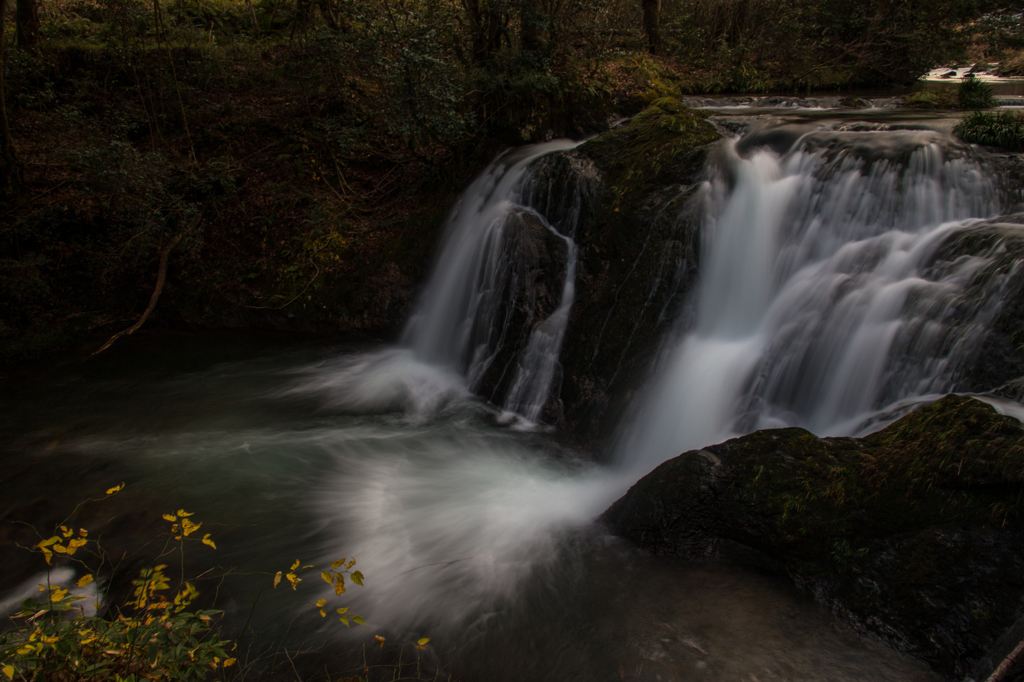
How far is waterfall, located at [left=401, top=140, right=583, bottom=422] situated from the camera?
7.29 meters

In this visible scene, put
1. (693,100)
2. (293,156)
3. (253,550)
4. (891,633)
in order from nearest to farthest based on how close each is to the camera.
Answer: (891,633)
(253,550)
(293,156)
(693,100)

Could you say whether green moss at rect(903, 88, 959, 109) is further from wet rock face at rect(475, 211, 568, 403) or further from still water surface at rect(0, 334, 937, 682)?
still water surface at rect(0, 334, 937, 682)

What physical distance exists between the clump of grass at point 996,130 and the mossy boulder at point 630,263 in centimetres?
287

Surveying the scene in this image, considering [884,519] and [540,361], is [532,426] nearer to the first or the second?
[540,361]

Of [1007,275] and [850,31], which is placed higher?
[850,31]

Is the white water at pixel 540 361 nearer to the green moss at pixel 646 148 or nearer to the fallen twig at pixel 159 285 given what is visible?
the green moss at pixel 646 148

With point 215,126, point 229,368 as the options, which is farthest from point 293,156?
point 229,368

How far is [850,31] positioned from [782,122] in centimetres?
1265

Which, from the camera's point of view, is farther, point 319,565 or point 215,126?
point 215,126

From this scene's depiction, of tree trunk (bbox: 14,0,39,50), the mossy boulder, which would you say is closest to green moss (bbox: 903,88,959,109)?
the mossy boulder

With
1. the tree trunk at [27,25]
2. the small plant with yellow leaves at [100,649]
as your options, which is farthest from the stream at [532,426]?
the tree trunk at [27,25]

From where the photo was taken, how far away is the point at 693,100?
12953 mm

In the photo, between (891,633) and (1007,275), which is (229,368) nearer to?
(891,633)

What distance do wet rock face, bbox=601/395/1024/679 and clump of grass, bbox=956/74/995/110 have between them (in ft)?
34.0
